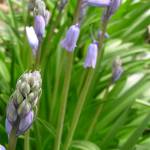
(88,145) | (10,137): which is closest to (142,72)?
(88,145)

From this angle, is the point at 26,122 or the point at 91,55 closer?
the point at 26,122

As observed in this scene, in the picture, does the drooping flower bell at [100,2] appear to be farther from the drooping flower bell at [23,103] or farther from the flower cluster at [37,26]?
the drooping flower bell at [23,103]

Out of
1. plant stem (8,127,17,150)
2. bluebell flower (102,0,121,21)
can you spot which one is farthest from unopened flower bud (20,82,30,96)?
bluebell flower (102,0,121,21)

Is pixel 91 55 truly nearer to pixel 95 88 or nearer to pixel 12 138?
pixel 12 138

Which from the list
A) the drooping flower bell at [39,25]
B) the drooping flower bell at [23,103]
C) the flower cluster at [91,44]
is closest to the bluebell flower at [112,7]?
the flower cluster at [91,44]

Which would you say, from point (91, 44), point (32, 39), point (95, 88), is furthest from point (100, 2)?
point (95, 88)

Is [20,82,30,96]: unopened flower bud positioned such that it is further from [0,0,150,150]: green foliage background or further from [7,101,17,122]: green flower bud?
[0,0,150,150]: green foliage background
